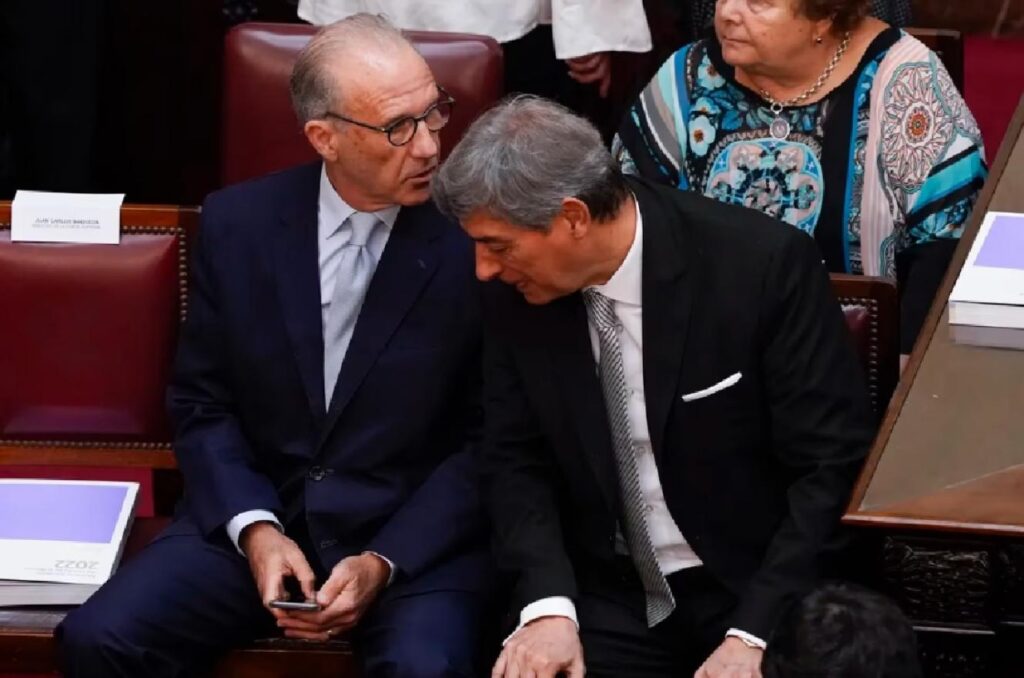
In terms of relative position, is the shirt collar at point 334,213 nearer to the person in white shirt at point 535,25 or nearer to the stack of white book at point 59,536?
the stack of white book at point 59,536

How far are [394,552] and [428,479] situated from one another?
137mm

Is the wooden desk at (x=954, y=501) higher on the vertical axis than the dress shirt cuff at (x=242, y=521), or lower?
higher

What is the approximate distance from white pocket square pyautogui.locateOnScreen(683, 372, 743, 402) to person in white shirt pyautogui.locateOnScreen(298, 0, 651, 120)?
1256mm

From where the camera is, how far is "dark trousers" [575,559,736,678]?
2520 mm

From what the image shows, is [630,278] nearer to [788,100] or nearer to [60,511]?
[788,100]

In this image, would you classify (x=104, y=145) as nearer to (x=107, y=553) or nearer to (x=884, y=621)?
(x=107, y=553)

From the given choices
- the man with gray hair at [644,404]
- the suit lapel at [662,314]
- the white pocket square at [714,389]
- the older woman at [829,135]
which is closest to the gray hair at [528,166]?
the man with gray hair at [644,404]

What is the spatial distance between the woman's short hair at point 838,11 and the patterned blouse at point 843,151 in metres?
0.06

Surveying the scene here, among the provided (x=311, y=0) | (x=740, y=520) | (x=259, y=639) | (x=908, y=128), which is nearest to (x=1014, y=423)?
(x=740, y=520)

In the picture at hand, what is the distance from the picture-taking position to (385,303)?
9.04ft

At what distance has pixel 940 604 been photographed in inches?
91.7

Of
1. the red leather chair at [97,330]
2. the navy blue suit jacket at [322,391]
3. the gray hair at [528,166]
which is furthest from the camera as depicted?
the red leather chair at [97,330]

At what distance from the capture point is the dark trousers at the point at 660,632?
2.52 metres

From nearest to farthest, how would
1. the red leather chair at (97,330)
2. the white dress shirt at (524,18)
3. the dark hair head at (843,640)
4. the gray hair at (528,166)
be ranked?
the dark hair head at (843,640)
the gray hair at (528,166)
the red leather chair at (97,330)
the white dress shirt at (524,18)
